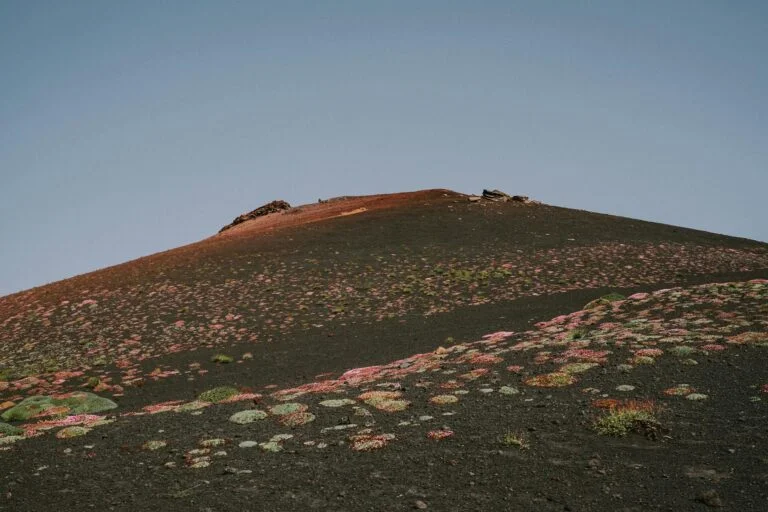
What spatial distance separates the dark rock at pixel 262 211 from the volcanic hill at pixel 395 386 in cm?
3718

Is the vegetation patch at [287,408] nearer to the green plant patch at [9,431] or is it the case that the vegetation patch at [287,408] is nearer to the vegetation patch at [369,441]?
the vegetation patch at [369,441]

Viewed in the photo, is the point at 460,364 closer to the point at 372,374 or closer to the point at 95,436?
the point at 372,374

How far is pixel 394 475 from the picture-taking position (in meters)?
10.2

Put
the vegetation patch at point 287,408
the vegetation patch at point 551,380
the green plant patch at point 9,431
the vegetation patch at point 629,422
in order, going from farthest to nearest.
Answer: the vegetation patch at point 551,380
the green plant patch at point 9,431
the vegetation patch at point 287,408
the vegetation patch at point 629,422

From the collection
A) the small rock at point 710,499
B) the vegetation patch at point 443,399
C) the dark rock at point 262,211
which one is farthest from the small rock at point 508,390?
the dark rock at point 262,211

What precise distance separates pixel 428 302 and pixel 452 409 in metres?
19.4

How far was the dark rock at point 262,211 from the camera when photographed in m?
79.5

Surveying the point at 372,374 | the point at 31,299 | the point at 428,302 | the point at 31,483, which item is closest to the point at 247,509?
the point at 31,483

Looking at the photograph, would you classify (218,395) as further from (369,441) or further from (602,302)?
(602,302)

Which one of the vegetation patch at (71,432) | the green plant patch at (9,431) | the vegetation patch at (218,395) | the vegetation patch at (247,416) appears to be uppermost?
the vegetation patch at (247,416)

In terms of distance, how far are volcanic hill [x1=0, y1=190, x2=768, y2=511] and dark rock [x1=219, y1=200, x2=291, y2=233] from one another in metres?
37.2

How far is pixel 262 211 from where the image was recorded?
79875 millimetres

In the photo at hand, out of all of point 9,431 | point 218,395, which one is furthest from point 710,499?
point 9,431

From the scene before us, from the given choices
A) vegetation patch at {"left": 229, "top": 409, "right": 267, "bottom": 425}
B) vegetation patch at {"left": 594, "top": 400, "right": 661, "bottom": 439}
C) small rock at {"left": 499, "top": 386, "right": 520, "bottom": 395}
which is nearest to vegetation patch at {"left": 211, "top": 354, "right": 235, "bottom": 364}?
vegetation patch at {"left": 229, "top": 409, "right": 267, "bottom": 425}
